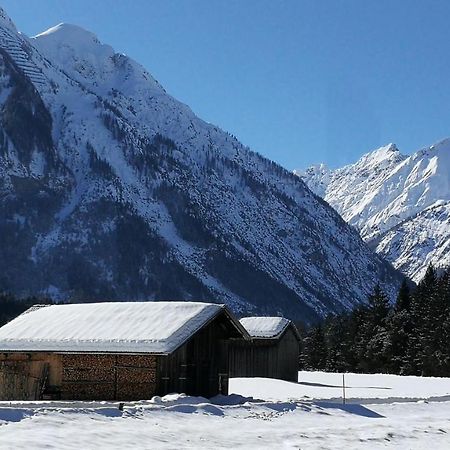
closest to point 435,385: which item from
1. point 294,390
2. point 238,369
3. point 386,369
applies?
point 294,390

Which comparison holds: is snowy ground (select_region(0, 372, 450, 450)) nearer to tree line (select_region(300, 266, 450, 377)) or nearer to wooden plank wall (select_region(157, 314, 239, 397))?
wooden plank wall (select_region(157, 314, 239, 397))

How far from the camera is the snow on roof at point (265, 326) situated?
64812 millimetres

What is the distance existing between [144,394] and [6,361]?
22.7 feet

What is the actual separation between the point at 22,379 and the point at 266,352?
31.2 meters

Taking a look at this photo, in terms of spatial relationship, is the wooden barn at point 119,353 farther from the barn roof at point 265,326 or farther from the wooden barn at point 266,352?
the barn roof at point 265,326

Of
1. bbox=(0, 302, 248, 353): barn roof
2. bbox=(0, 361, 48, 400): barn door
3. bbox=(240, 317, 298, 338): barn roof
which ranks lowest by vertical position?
bbox=(0, 361, 48, 400): barn door

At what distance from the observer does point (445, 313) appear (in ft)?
235

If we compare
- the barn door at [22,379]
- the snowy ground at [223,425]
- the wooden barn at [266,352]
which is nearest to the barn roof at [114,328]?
the barn door at [22,379]

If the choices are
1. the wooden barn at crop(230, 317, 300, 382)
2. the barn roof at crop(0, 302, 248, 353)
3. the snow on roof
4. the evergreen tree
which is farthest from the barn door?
the evergreen tree

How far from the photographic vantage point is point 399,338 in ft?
255

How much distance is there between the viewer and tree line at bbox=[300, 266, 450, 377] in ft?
234

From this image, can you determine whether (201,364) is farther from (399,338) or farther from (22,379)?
(399,338)

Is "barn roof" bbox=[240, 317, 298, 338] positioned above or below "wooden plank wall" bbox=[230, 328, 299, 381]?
above

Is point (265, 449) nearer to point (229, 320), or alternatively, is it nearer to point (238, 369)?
point (229, 320)
